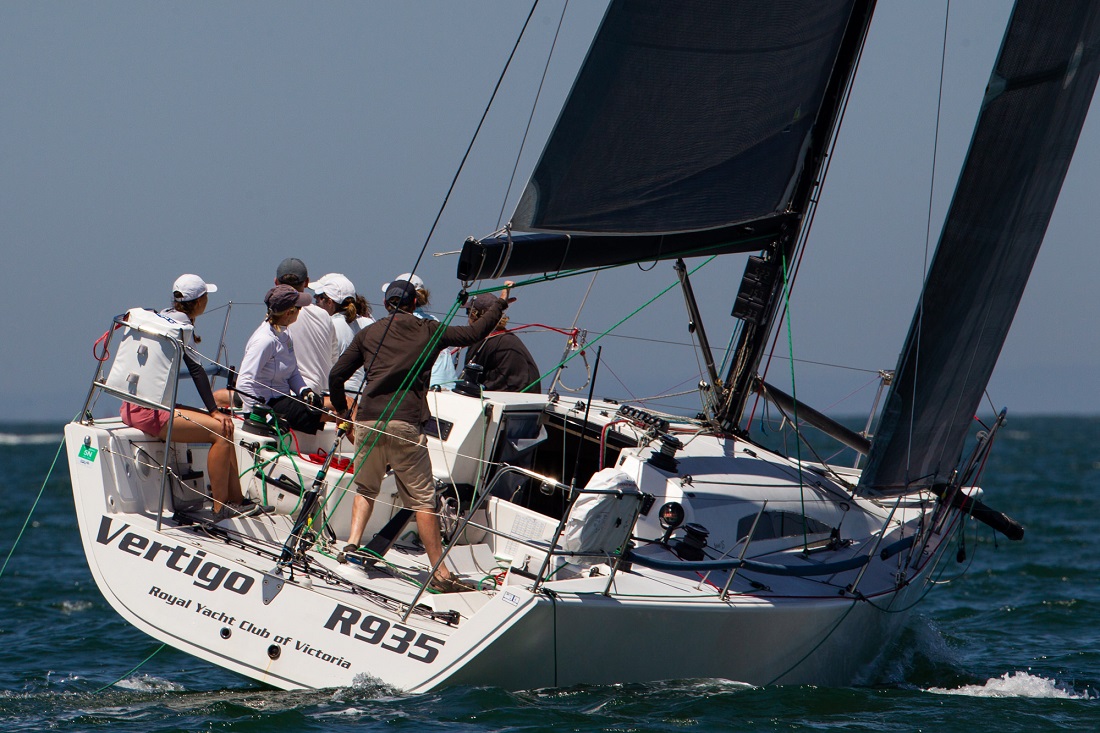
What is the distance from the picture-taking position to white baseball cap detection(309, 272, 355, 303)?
27.0ft

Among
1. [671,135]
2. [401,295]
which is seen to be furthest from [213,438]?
[671,135]

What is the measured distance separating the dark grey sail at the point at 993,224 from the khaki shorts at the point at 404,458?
9.16 ft

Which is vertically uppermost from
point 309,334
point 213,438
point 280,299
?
point 280,299

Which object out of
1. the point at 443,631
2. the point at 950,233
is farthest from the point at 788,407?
the point at 443,631

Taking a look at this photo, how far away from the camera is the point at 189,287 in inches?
267

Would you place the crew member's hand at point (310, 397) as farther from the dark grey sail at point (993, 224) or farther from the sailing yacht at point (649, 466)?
the dark grey sail at point (993, 224)

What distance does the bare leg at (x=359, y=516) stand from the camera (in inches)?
256

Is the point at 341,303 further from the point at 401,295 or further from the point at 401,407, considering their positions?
the point at 401,407

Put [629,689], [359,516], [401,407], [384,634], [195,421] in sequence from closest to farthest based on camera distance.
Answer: [384,634], [629,689], [401,407], [359,516], [195,421]

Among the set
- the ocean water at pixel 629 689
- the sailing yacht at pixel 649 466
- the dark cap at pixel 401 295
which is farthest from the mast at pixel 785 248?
the dark cap at pixel 401 295

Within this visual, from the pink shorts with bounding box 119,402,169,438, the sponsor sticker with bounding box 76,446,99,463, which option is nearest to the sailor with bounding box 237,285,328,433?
the pink shorts with bounding box 119,402,169,438

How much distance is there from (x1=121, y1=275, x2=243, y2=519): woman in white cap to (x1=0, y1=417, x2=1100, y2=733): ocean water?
3.92 ft

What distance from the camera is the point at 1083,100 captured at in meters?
7.34

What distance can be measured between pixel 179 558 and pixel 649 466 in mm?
2607
